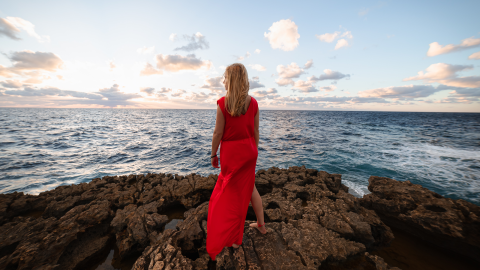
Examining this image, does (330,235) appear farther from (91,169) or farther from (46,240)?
(91,169)

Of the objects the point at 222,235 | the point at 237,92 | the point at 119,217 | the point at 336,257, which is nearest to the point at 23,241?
the point at 119,217

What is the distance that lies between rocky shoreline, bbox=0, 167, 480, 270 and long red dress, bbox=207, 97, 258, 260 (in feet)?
0.84

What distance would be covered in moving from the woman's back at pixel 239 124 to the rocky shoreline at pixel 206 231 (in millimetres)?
1842

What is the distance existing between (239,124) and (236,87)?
54 cm

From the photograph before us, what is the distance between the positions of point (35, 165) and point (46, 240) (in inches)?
445

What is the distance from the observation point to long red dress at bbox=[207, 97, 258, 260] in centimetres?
256

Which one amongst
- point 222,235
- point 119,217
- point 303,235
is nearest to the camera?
point 222,235

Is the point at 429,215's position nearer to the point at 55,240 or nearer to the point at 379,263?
the point at 379,263

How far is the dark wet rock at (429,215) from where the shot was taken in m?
3.55

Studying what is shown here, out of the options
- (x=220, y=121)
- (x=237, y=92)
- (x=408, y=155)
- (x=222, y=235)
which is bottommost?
(x=408, y=155)

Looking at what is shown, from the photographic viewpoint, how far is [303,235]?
3.12 meters

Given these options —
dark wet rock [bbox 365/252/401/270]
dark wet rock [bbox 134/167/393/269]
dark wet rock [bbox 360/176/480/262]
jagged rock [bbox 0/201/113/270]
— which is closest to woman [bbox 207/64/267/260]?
dark wet rock [bbox 134/167/393/269]

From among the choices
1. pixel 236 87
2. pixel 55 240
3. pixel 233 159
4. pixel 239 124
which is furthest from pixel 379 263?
pixel 55 240

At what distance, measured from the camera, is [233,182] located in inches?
104
